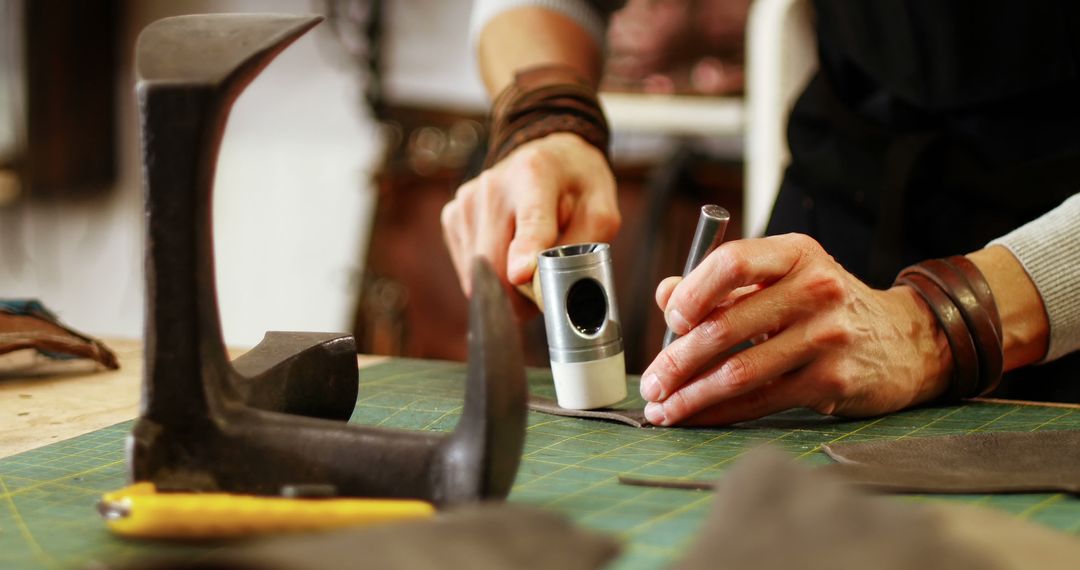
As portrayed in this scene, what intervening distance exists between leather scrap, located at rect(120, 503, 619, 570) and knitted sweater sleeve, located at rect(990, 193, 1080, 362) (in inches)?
28.5

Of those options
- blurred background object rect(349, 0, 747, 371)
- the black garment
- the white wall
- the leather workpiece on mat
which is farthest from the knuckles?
the white wall

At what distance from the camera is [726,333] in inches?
34.8

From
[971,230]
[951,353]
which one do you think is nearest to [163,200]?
[951,353]

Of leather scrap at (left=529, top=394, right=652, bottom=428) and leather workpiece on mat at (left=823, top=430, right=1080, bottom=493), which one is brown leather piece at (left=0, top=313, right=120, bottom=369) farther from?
leather workpiece on mat at (left=823, top=430, right=1080, bottom=493)

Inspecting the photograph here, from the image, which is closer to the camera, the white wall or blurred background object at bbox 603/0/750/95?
blurred background object at bbox 603/0/750/95

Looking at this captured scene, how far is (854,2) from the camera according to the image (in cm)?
141

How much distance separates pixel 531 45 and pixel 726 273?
2.51ft

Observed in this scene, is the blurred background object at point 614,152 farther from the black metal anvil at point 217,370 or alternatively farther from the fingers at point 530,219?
the black metal anvil at point 217,370

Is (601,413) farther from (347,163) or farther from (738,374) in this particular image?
(347,163)

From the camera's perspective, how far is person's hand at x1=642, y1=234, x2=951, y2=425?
2.89 feet

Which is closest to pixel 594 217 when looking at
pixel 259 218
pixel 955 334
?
pixel 955 334

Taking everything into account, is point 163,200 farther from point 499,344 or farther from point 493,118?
point 493,118

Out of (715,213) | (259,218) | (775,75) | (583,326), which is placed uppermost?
(775,75)

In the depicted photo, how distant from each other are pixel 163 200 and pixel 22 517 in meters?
0.23
